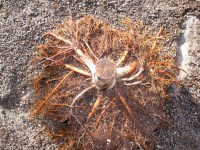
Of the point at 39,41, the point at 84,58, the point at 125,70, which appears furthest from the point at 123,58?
the point at 39,41

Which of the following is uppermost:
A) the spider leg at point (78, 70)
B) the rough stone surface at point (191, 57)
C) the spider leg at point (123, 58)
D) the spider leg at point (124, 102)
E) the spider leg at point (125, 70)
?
the spider leg at point (78, 70)

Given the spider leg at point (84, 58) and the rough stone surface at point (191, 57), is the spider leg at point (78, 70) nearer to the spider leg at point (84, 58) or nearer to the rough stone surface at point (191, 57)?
the spider leg at point (84, 58)

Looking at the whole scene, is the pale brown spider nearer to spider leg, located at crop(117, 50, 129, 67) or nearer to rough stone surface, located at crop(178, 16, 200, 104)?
spider leg, located at crop(117, 50, 129, 67)

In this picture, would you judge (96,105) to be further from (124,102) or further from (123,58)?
(123,58)

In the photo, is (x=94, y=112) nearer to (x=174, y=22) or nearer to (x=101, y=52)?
(x=101, y=52)

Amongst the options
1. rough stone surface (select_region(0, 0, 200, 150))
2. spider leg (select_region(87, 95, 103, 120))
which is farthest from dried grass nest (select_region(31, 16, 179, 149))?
rough stone surface (select_region(0, 0, 200, 150))

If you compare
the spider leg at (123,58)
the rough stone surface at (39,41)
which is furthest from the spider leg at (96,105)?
the rough stone surface at (39,41)
